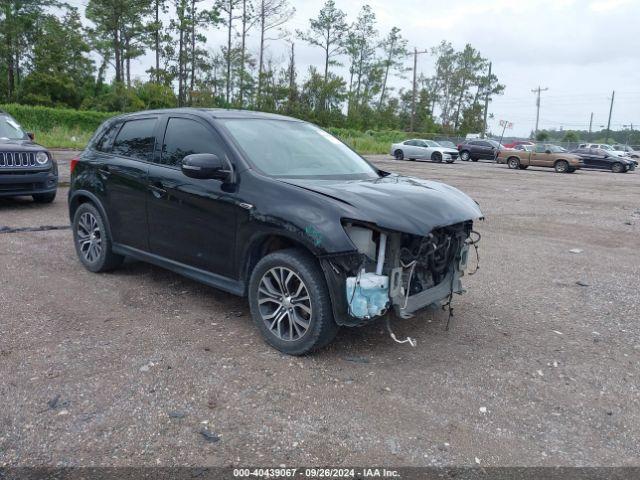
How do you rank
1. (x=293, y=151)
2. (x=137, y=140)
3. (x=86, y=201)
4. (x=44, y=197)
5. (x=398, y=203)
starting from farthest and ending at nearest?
(x=44, y=197) → (x=86, y=201) → (x=137, y=140) → (x=293, y=151) → (x=398, y=203)

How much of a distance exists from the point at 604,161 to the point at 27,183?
107 ft

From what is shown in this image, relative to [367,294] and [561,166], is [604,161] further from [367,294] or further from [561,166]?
[367,294]

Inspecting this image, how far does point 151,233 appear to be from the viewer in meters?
5.03

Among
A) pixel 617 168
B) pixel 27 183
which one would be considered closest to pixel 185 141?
pixel 27 183

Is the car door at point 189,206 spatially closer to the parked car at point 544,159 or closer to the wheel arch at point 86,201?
the wheel arch at point 86,201

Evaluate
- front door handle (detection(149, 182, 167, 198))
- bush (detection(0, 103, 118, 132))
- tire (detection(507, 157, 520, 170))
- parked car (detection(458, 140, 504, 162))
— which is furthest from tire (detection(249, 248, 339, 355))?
parked car (detection(458, 140, 504, 162))

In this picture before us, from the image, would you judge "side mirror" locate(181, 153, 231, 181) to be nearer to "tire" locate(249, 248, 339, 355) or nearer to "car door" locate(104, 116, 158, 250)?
"tire" locate(249, 248, 339, 355)

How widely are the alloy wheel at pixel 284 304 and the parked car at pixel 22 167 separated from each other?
6869 mm

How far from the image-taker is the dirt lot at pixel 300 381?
2.89m

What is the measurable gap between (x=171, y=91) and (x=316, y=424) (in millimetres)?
51669

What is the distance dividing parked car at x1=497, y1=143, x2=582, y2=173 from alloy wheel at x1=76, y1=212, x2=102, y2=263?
2868 cm

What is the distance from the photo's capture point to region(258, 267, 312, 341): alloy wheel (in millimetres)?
3859

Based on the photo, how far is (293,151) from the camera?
15.4 ft

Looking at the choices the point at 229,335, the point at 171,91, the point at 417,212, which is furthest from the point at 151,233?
the point at 171,91
